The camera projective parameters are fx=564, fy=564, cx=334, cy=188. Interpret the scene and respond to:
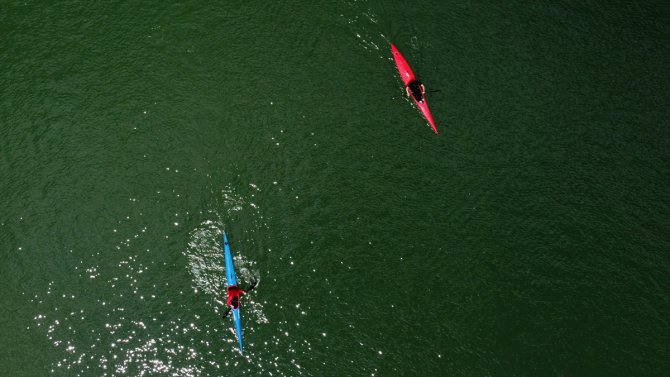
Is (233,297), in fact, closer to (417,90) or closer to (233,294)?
(233,294)

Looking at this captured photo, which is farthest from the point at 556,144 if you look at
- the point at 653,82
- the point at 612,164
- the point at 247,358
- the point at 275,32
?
the point at 247,358

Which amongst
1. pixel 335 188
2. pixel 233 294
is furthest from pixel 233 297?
pixel 335 188

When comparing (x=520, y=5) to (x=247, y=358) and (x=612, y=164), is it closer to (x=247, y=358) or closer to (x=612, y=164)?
(x=612, y=164)

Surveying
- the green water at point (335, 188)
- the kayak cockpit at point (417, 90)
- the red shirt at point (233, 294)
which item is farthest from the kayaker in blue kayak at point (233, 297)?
the kayak cockpit at point (417, 90)

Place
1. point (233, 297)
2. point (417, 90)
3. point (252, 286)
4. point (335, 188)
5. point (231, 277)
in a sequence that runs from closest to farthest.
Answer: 1. point (233, 297)
2. point (231, 277)
3. point (252, 286)
4. point (335, 188)
5. point (417, 90)

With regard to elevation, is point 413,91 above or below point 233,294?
above

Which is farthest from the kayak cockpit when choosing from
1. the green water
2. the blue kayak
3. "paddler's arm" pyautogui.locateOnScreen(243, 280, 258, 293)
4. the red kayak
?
"paddler's arm" pyautogui.locateOnScreen(243, 280, 258, 293)

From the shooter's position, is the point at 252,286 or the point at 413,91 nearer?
the point at 252,286
